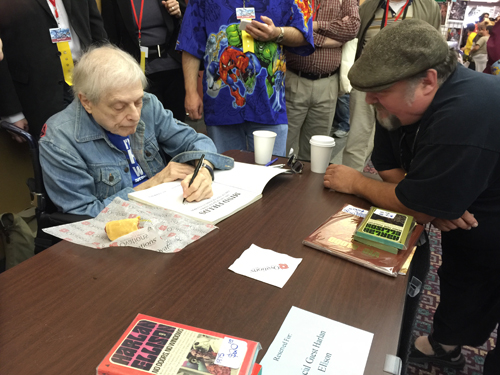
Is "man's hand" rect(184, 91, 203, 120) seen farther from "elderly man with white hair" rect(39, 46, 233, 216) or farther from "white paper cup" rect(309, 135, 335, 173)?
"white paper cup" rect(309, 135, 335, 173)

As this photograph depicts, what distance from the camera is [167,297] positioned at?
2.50 feet

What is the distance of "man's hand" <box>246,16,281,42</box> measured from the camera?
67.5 inches

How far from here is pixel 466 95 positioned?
104 cm

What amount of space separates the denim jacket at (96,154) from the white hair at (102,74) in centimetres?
9

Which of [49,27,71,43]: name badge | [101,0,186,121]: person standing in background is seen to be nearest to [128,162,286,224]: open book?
[49,27,71,43]: name badge

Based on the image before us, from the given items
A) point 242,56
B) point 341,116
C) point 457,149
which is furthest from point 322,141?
point 341,116

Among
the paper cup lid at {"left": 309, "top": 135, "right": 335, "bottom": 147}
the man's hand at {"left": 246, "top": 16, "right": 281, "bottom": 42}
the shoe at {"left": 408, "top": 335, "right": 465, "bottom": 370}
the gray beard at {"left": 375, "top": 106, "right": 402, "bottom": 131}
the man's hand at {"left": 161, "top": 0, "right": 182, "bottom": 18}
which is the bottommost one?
the shoe at {"left": 408, "top": 335, "right": 465, "bottom": 370}

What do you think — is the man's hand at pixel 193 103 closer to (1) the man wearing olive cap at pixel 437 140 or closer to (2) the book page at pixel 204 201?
(2) the book page at pixel 204 201

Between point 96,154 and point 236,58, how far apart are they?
2.79ft

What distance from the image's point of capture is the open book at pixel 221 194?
112 centimetres

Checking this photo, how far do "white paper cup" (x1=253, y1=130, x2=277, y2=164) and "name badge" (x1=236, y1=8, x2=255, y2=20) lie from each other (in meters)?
0.61

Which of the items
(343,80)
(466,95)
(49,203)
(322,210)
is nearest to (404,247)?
(322,210)

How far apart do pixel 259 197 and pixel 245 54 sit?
2.88ft

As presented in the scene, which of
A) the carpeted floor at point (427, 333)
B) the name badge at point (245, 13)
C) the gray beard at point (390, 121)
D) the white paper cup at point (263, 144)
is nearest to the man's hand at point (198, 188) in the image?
the white paper cup at point (263, 144)
